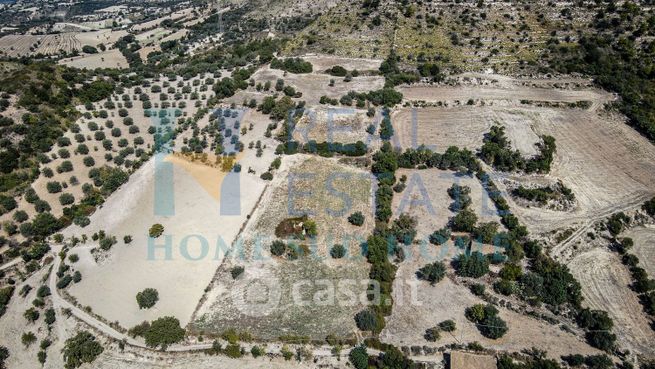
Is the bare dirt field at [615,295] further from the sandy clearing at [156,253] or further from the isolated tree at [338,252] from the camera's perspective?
the sandy clearing at [156,253]

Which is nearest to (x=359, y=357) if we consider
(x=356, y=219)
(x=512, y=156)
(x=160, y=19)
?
(x=356, y=219)

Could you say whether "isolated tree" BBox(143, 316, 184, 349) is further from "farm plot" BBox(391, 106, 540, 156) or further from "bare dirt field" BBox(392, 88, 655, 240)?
"farm plot" BBox(391, 106, 540, 156)

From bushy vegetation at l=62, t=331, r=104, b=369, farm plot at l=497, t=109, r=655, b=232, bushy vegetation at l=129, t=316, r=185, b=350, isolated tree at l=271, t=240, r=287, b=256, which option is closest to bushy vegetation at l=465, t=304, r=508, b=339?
farm plot at l=497, t=109, r=655, b=232

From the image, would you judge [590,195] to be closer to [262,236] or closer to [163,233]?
[262,236]

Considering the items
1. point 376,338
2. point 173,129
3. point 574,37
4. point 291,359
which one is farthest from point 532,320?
point 574,37

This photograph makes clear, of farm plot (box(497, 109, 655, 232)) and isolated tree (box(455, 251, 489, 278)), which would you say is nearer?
isolated tree (box(455, 251, 489, 278))

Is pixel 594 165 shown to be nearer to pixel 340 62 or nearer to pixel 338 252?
pixel 338 252
